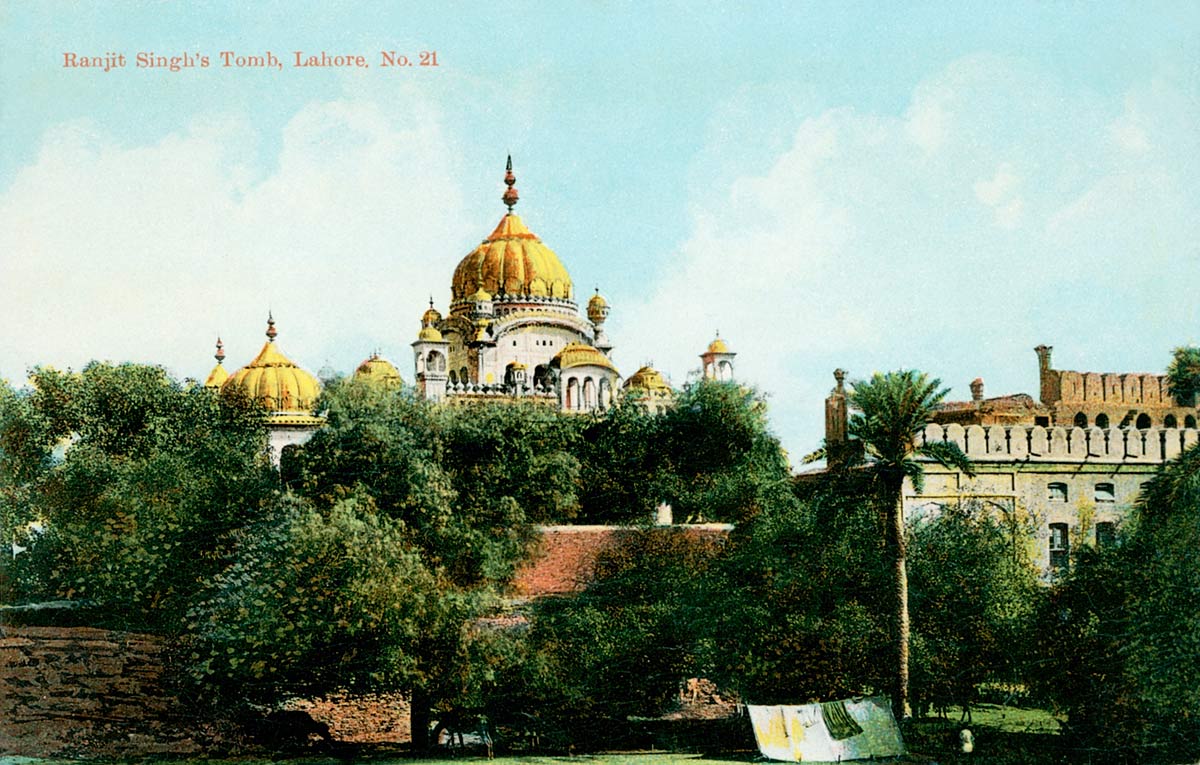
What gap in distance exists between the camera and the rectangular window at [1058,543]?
94.6 ft

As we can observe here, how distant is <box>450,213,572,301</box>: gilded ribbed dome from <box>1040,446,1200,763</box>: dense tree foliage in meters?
36.2

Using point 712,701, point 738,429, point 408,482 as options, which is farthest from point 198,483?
point 738,429

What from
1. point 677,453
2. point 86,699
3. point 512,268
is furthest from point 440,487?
point 512,268

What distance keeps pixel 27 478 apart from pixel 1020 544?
26605 millimetres

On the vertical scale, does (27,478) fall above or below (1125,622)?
above

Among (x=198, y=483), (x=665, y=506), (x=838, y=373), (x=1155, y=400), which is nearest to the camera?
(x=198, y=483)

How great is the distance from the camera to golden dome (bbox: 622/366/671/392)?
53.4 m

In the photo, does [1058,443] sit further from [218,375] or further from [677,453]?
[218,375]

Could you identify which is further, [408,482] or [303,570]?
[408,482]

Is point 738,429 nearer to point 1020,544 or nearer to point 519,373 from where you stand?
point 1020,544

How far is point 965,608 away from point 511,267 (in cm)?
3470

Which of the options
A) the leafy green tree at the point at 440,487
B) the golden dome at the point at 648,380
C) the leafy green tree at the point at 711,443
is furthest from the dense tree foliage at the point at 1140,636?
the golden dome at the point at 648,380

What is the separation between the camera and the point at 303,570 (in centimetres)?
2464

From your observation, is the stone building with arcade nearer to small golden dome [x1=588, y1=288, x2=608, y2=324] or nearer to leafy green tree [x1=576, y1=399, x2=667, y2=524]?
leafy green tree [x1=576, y1=399, x2=667, y2=524]
